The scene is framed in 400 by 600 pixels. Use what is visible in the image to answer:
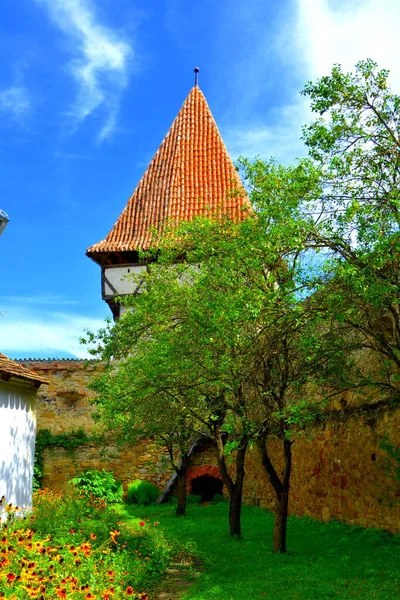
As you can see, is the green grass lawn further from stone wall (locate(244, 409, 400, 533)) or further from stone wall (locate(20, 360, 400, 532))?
stone wall (locate(20, 360, 400, 532))

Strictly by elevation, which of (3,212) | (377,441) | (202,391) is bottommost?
(377,441)

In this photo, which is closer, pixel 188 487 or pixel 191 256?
pixel 191 256

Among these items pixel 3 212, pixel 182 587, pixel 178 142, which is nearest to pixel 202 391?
pixel 182 587

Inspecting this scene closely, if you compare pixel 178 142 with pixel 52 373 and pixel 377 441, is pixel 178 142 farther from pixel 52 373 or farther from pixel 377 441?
pixel 377 441

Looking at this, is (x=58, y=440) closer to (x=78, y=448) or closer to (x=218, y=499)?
(x=78, y=448)

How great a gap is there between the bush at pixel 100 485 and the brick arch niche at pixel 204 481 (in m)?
2.25

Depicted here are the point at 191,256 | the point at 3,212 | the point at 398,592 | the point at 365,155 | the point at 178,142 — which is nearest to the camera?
the point at 398,592

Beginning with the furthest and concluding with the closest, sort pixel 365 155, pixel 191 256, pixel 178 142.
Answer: pixel 178 142 < pixel 191 256 < pixel 365 155

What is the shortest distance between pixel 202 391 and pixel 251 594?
4.27 m

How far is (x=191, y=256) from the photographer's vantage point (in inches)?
405

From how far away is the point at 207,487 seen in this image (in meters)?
21.7

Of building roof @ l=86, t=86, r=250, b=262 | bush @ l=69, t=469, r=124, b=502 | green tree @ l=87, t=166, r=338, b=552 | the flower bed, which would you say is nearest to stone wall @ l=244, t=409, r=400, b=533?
green tree @ l=87, t=166, r=338, b=552

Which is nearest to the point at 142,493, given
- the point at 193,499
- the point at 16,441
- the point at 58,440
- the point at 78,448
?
the point at 193,499

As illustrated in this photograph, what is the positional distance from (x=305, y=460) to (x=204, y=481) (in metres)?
7.83
